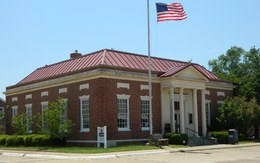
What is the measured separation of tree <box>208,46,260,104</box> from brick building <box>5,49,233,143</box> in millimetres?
5294

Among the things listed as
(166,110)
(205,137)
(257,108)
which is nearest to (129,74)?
(166,110)

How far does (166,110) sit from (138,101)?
3509 mm

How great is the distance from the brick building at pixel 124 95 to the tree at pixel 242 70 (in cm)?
529

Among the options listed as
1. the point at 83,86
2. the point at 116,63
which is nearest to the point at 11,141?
the point at 83,86

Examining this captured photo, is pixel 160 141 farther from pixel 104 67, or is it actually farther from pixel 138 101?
pixel 104 67

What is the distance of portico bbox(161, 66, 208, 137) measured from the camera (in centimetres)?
3575

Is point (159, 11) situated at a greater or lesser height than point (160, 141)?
greater

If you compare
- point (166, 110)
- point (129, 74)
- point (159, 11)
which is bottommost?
point (166, 110)

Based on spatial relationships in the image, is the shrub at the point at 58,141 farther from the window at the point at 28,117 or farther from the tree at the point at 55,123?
the window at the point at 28,117

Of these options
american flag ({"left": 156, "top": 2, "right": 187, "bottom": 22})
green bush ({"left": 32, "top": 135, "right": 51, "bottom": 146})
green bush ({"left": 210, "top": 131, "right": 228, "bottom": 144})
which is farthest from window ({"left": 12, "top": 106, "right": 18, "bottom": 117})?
american flag ({"left": 156, "top": 2, "right": 187, "bottom": 22})

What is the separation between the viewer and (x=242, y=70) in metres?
55.9

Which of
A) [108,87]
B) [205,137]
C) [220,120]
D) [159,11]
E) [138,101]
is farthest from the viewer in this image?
[220,120]

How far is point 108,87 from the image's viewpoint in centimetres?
3231

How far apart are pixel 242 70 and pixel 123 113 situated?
28.1m
